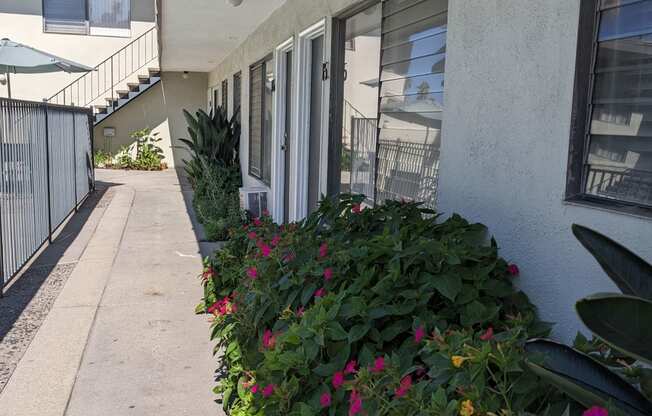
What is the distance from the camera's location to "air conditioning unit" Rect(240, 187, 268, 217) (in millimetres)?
7594

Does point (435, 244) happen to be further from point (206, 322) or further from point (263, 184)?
point (263, 184)

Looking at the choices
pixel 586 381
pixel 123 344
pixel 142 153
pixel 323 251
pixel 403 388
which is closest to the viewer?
pixel 586 381

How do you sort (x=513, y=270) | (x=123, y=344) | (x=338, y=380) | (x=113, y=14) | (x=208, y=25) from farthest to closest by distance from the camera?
(x=113, y=14), (x=208, y=25), (x=123, y=344), (x=513, y=270), (x=338, y=380)

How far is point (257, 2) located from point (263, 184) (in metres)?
2.44

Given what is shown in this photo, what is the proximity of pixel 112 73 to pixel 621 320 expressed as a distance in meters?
16.5

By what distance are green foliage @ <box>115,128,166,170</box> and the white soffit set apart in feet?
15.0

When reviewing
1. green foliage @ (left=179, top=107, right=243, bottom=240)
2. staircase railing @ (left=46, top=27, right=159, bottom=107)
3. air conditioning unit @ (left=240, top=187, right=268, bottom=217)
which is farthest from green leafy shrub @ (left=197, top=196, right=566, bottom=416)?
staircase railing @ (left=46, top=27, right=159, bottom=107)

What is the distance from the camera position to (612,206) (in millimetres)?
2182

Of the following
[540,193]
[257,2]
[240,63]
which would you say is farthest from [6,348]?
[240,63]

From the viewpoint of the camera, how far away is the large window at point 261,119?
314 inches

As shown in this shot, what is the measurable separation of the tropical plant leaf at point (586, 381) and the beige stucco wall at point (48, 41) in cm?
1631

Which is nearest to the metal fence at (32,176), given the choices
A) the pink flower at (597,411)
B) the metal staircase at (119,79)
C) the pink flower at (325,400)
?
the pink flower at (325,400)

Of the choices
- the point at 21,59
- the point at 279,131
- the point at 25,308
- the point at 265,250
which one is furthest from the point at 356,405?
the point at 21,59

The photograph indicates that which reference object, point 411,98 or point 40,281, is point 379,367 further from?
point 40,281
